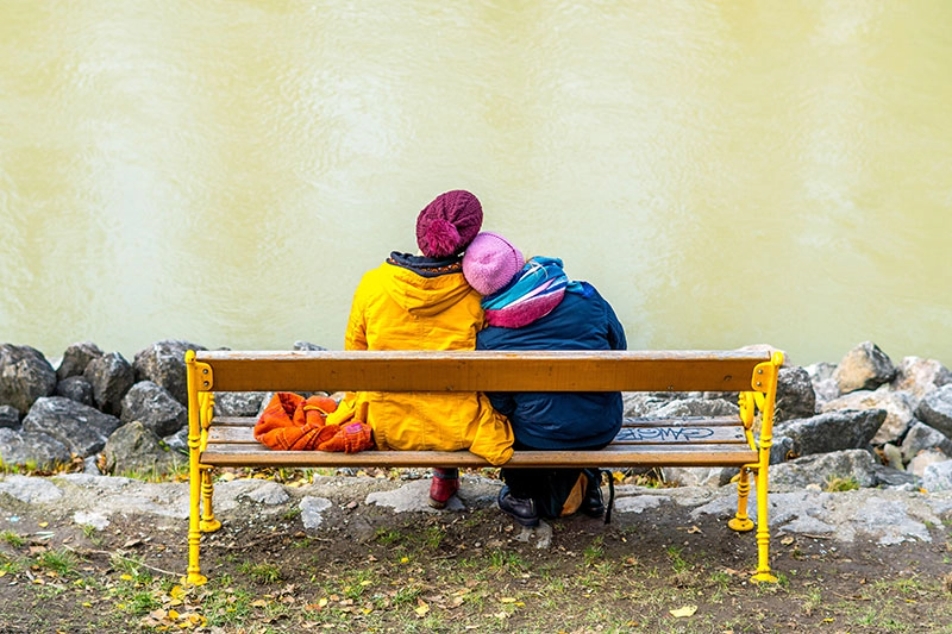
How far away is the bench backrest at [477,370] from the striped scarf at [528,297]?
235mm

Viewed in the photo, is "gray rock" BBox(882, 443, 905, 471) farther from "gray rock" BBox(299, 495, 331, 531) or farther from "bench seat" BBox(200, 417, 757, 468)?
"gray rock" BBox(299, 495, 331, 531)

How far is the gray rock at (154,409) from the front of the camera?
25.9 ft

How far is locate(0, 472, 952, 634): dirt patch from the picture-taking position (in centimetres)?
419

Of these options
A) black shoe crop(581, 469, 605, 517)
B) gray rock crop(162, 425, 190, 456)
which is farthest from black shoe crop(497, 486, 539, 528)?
gray rock crop(162, 425, 190, 456)

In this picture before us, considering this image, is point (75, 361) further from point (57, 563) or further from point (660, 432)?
point (660, 432)

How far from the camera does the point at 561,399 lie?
14.6 ft

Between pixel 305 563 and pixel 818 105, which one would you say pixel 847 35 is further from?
pixel 305 563

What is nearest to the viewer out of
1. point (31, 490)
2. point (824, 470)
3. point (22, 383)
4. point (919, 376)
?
point (31, 490)

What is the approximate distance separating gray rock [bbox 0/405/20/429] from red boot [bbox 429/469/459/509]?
12.9 ft

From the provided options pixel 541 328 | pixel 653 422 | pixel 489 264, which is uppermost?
pixel 489 264

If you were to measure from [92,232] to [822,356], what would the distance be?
22.6ft

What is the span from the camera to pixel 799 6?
55.2 feet

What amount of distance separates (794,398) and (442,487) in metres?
3.54

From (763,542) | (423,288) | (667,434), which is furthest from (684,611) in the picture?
(423,288)
